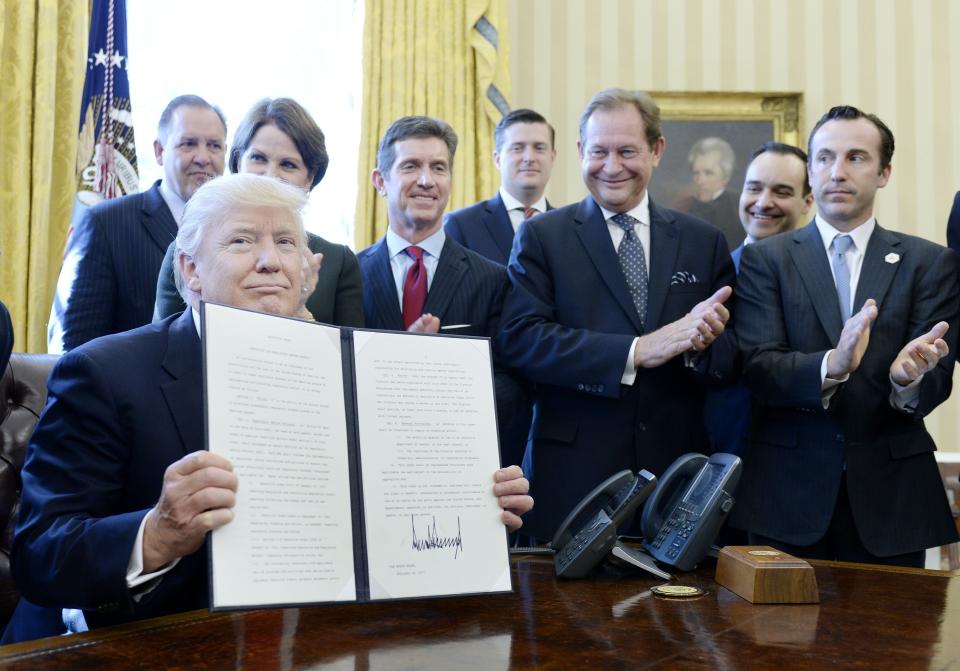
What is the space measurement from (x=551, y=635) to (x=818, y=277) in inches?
72.4

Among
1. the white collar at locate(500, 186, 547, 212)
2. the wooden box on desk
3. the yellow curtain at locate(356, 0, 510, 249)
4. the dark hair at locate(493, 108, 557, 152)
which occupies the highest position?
the yellow curtain at locate(356, 0, 510, 249)

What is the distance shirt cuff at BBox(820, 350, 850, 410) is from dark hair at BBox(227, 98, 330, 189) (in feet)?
5.60

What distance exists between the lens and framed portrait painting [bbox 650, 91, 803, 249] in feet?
21.0

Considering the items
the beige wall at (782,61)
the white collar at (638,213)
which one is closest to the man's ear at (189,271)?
the white collar at (638,213)

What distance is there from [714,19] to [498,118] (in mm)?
1659

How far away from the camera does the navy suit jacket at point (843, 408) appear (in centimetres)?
295

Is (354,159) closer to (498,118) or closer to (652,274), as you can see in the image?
(498,118)

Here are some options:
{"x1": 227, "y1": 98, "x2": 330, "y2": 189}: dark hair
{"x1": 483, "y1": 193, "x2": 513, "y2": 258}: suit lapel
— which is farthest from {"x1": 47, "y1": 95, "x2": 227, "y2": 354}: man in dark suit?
{"x1": 483, "y1": 193, "x2": 513, "y2": 258}: suit lapel

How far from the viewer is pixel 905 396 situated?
2926 mm

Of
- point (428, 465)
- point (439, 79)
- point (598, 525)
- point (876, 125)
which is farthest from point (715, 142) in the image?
point (428, 465)

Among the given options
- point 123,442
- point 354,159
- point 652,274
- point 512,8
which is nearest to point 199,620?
point 123,442

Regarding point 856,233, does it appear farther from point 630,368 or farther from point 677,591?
point 677,591
